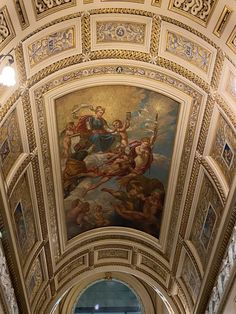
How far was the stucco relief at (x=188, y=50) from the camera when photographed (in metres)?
11.0

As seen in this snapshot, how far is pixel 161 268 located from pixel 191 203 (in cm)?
416

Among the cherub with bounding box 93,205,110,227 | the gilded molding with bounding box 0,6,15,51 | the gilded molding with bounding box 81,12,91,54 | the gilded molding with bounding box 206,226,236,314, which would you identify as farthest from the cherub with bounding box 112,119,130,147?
the gilded molding with bounding box 0,6,15,51

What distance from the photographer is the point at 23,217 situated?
13.9 metres

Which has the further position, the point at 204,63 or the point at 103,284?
the point at 103,284

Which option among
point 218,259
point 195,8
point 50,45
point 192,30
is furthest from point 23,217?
point 195,8

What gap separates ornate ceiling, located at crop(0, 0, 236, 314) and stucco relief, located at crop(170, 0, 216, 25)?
23 mm

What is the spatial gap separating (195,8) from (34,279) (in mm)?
9477

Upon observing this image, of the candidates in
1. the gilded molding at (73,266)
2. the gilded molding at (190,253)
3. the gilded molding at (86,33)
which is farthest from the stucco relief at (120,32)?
the gilded molding at (73,266)

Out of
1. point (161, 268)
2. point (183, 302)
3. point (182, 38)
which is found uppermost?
point (182, 38)

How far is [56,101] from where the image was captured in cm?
1242

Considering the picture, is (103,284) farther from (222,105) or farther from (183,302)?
(222,105)

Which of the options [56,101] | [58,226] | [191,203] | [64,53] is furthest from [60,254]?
[64,53]

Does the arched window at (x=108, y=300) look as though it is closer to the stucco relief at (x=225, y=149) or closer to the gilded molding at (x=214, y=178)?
the gilded molding at (x=214, y=178)

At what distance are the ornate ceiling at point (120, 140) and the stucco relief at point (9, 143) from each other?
0.09 ft
